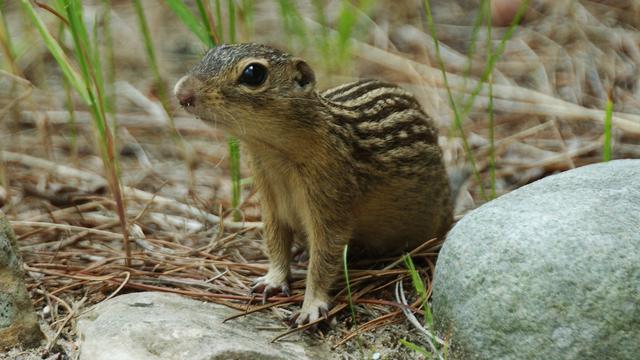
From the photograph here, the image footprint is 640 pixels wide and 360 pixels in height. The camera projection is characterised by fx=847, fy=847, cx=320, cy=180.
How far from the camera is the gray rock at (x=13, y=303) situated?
354 centimetres

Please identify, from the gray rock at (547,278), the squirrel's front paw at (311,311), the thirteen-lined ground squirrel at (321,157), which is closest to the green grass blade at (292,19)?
the thirteen-lined ground squirrel at (321,157)

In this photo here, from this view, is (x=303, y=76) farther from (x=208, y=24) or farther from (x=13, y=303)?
(x=13, y=303)

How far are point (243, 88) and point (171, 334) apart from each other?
1.04 metres

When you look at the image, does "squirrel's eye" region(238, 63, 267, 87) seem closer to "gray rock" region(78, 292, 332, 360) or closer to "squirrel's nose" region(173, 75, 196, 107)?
"squirrel's nose" region(173, 75, 196, 107)

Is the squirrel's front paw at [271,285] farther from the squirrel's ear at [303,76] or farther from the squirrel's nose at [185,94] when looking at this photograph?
the squirrel's nose at [185,94]

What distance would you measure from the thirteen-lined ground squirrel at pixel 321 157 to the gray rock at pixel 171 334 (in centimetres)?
28

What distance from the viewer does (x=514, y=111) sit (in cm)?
617

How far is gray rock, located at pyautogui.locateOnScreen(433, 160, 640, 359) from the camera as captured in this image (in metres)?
2.98

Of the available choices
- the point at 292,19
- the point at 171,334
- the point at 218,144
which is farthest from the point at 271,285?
the point at 218,144

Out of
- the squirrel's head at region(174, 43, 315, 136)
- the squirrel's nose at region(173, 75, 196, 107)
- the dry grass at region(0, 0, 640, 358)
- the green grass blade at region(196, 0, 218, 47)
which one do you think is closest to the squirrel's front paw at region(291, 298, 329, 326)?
the dry grass at region(0, 0, 640, 358)

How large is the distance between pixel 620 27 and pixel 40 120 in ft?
15.1

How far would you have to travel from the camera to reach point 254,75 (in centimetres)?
355

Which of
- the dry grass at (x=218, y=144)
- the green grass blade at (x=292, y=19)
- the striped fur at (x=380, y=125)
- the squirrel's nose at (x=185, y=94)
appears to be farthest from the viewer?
the green grass blade at (x=292, y=19)

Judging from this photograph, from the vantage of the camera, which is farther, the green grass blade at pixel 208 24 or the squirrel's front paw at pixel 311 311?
the green grass blade at pixel 208 24
